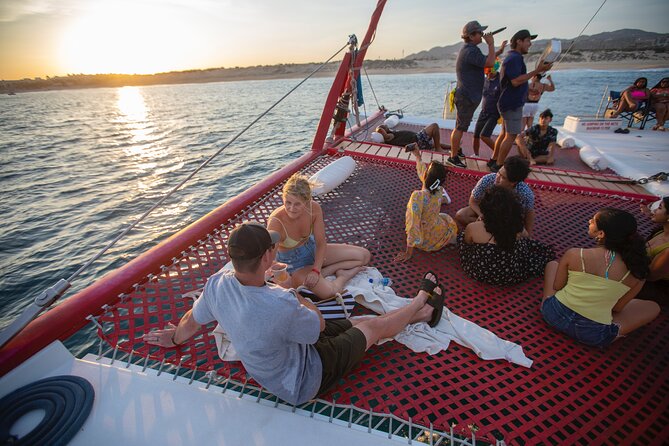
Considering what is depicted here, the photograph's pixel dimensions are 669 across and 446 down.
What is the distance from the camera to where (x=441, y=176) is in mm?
3049

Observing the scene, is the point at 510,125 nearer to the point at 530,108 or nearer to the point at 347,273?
the point at 347,273

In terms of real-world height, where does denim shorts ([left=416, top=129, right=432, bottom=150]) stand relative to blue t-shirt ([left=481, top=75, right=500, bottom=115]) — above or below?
below

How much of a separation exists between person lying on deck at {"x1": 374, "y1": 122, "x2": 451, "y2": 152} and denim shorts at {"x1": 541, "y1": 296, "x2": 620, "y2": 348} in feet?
15.6

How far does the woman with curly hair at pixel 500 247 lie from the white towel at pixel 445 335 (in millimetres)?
615

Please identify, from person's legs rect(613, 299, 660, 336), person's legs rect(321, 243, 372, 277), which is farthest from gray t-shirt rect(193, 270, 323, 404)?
person's legs rect(613, 299, 660, 336)

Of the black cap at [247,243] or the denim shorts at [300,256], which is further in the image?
the denim shorts at [300,256]

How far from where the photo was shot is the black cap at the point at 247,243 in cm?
143

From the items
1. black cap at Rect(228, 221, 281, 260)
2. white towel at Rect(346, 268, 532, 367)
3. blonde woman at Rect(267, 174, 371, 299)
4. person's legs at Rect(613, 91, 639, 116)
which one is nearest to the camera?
black cap at Rect(228, 221, 281, 260)

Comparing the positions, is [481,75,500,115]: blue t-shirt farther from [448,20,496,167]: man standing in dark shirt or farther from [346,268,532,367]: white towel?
[346,268,532,367]: white towel

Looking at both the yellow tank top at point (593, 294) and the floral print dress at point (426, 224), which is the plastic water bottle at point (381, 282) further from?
the yellow tank top at point (593, 294)

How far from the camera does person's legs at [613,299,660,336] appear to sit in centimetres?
229

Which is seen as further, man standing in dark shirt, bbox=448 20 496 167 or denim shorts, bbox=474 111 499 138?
denim shorts, bbox=474 111 499 138

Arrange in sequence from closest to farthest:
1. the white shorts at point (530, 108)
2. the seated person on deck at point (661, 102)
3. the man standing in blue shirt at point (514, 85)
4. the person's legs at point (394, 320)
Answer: the person's legs at point (394, 320) → the man standing in blue shirt at point (514, 85) → the white shorts at point (530, 108) → the seated person on deck at point (661, 102)

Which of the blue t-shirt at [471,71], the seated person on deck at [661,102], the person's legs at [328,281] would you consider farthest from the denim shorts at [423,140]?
the seated person on deck at [661,102]
